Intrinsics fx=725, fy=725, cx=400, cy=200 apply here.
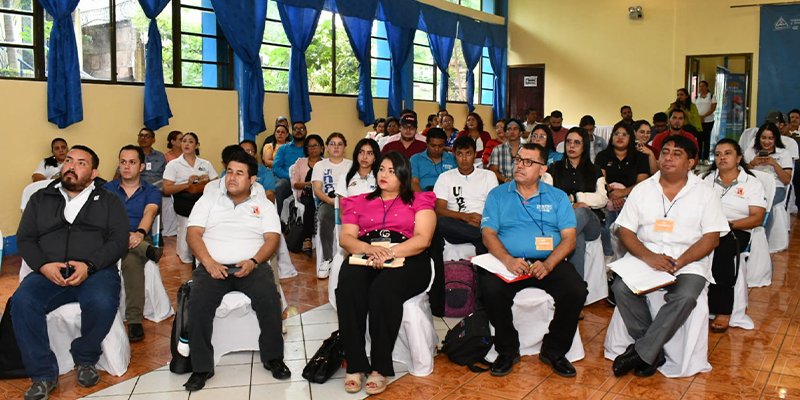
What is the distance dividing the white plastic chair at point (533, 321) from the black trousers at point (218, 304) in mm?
1051

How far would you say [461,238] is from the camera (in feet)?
15.3

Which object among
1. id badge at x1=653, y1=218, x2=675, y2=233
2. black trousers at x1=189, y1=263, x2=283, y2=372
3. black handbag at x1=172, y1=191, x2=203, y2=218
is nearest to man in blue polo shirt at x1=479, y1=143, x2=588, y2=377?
id badge at x1=653, y1=218, x2=675, y2=233

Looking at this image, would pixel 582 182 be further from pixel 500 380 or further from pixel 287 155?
pixel 287 155

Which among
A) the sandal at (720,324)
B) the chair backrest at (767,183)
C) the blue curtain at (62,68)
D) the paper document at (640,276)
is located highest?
the blue curtain at (62,68)

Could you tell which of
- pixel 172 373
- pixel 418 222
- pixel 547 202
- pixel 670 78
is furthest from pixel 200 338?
pixel 670 78

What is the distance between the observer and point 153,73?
7266mm

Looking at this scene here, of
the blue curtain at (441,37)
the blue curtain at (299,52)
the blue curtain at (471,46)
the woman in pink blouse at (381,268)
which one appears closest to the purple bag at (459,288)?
the woman in pink blouse at (381,268)

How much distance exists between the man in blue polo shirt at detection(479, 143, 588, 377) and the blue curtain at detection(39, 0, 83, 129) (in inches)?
173

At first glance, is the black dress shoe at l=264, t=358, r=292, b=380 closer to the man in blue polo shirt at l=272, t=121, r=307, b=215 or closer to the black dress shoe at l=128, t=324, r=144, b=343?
the black dress shoe at l=128, t=324, r=144, b=343

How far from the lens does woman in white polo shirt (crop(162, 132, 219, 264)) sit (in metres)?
5.91

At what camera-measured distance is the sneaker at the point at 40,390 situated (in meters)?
3.05

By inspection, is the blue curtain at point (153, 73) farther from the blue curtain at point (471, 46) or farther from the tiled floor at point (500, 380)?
the blue curtain at point (471, 46)

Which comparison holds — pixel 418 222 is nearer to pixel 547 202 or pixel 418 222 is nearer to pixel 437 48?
pixel 547 202

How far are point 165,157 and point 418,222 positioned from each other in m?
4.39
